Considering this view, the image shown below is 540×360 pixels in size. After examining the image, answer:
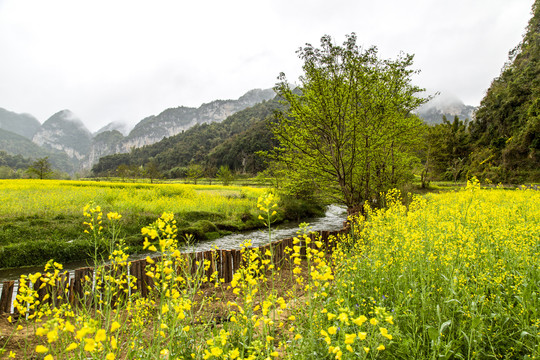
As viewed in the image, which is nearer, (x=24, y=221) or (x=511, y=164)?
(x=24, y=221)

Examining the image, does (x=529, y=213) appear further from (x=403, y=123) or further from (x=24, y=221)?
(x=24, y=221)

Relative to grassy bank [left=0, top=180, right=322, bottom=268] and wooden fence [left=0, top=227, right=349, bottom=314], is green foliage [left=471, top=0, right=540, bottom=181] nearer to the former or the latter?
grassy bank [left=0, top=180, right=322, bottom=268]

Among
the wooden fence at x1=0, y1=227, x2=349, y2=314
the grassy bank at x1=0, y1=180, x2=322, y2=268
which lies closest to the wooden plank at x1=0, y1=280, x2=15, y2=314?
the wooden fence at x1=0, y1=227, x2=349, y2=314

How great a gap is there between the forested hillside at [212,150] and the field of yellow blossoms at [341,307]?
6215cm

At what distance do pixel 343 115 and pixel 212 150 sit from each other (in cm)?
8863

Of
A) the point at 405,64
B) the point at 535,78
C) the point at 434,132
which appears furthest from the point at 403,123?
the point at 535,78

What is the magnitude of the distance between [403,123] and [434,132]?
102ft

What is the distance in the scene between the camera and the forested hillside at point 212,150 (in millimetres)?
76875

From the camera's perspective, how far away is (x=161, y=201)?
16203 millimetres

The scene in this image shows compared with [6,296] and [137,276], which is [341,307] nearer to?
[137,276]

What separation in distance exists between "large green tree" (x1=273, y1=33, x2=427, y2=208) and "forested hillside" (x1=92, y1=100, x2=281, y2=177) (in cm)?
5471

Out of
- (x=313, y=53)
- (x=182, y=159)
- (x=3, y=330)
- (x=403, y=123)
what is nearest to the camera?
(x=3, y=330)

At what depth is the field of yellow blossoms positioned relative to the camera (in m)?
1.96

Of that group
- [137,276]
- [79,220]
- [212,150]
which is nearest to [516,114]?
[137,276]
